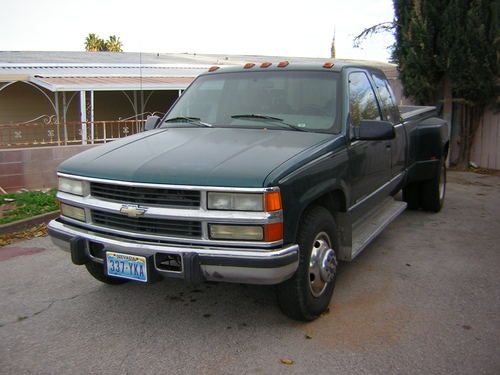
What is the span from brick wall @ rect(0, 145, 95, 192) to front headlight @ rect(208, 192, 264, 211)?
644cm

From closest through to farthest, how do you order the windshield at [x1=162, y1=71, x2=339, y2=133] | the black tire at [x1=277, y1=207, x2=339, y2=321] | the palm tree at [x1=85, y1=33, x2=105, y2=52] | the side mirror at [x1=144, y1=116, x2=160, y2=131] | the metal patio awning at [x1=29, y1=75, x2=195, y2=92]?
the black tire at [x1=277, y1=207, x2=339, y2=321] → the windshield at [x1=162, y1=71, x2=339, y2=133] → the side mirror at [x1=144, y1=116, x2=160, y2=131] → the metal patio awning at [x1=29, y1=75, x2=195, y2=92] → the palm tree at [x1=85, y1=33, x2=105, y2=52]

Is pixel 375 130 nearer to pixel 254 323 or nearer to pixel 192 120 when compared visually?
pixel 192 120

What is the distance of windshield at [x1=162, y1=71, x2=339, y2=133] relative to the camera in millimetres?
4227

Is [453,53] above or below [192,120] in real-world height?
above

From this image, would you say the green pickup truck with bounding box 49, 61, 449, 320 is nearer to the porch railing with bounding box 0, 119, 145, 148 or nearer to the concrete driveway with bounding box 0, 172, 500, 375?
the concrete driveway with bounding box 0, 172, 500, 375

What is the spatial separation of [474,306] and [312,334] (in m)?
1.39

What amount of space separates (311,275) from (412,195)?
3.87m

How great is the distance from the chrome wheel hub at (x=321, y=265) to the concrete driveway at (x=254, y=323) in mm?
268

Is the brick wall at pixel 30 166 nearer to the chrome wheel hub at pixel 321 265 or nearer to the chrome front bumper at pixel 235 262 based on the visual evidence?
the chrome front bumper at pixel 235 262

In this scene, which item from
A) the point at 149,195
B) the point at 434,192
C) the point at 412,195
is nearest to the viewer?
the point at 149,195

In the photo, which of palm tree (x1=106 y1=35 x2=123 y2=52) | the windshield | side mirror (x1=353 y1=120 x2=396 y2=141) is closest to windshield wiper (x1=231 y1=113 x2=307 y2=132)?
the windshield

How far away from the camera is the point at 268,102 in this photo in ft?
14.6

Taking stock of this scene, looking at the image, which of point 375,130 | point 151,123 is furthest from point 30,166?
point 375,130

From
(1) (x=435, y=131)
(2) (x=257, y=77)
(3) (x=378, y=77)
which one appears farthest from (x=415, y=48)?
A: (2) (x=257, y=77)
